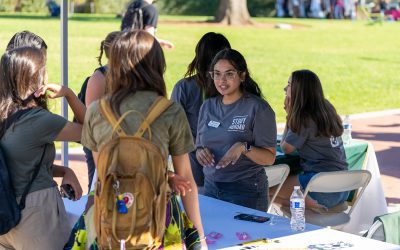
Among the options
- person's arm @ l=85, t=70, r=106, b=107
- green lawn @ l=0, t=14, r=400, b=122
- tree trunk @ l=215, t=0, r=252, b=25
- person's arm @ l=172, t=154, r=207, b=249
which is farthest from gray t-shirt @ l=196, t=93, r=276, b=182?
tree trunk @ l=215, t=0, r=252, b=25

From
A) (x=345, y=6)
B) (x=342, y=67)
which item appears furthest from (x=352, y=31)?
(x=342, y=67)

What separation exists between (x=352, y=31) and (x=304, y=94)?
99.6 ft

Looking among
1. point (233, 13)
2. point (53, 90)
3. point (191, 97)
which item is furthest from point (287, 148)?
point (233, 13)

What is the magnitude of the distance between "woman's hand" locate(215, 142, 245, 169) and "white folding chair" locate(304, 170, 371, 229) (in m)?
1.08

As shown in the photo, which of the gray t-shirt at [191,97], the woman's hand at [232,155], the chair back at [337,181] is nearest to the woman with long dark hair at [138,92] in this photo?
the woman's hand at [232,155]

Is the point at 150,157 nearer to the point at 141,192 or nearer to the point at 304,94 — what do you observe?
the point at 141,192

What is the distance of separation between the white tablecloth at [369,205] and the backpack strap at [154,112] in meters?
3.81

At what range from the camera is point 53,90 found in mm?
3803

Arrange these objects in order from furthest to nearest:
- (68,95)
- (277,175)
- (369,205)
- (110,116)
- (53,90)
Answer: (369,205) → (277,175) → (68,95) → (53,90) → (110,116)

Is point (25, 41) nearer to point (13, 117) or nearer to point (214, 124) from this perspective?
point (214, 124)

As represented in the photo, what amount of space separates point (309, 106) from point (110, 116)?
2975mm

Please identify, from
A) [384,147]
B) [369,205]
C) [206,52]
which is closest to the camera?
[206,52]

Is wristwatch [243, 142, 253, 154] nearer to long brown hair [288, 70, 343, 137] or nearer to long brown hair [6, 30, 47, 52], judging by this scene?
long brown hair [288, 70, 343, 137]

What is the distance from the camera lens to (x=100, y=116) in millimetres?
3172
